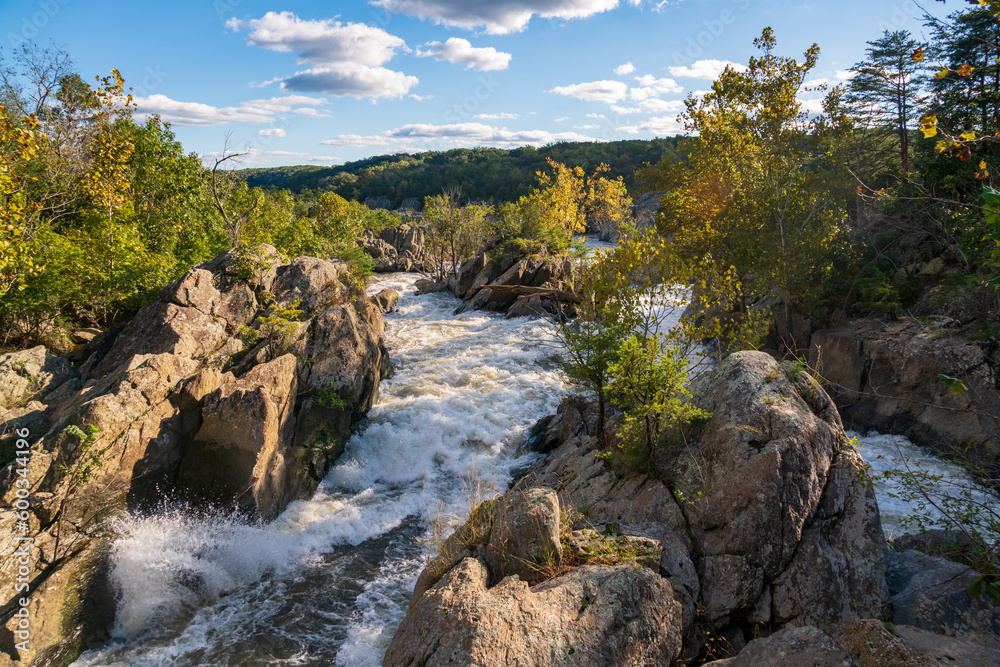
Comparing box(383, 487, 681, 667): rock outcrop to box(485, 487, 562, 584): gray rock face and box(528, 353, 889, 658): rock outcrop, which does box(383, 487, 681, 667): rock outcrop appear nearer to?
box(485, 487, 562, 584): gray rock face

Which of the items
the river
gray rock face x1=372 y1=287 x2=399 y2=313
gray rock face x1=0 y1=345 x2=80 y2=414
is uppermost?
gray rock face x1=0 y1=345 x2=80 y2=414

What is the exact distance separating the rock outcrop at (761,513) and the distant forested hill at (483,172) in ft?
248

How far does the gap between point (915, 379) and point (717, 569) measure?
10653 mm

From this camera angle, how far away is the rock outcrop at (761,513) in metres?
5.17

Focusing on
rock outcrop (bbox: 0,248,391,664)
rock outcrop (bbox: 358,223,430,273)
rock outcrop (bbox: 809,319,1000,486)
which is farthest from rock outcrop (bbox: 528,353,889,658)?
rock outcrop (bbox: 358,223,430,273)

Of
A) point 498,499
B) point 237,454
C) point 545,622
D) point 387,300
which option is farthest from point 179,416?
point 387,300

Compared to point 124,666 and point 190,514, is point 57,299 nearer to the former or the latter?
point 190,514

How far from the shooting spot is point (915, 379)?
1175 cm

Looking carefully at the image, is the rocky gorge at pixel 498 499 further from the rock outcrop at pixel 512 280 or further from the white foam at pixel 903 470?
the rock outcrop at pixel 512 280

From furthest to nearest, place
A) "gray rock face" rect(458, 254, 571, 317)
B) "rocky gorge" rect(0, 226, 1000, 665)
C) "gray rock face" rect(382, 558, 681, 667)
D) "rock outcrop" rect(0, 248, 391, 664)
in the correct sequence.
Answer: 1. "gray rock face" rect(458, 254, 571, 317)
2. "rock outcrop" rect(0, 248, 391, 664)
3. "rocky gorge" rect(0, 226, 1000, 665)
4. "gray rock face" rect(382, 558, 681, 667)

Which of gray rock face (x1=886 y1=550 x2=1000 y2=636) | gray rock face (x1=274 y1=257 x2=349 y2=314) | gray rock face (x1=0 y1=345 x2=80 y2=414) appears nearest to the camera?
gray rock face (x1=886 y1=550 x2=1000 y2=636)

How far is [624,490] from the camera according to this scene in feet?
22.3

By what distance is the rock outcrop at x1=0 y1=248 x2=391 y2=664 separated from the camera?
6.64 meters

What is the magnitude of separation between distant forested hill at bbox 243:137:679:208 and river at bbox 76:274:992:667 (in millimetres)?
71225
